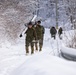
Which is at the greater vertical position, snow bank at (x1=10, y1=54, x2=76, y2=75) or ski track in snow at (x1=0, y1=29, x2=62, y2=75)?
snow bank at (x1=10, y1=54, x2=76, y2=75)

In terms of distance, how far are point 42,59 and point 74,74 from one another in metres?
1.72

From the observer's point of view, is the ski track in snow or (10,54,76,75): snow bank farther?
the ski track in snow

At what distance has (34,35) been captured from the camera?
50.1 ft

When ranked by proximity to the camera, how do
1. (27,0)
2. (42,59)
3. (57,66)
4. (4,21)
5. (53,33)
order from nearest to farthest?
(57,66) < (42,59) < (4,21) < (53,33) < (27,0)

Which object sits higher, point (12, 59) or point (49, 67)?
point (49, 67)

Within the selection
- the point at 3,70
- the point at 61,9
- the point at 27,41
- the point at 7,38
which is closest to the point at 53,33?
the point at 7,38

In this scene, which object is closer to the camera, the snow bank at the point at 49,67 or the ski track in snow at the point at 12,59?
the snow bank at the point at 49,67

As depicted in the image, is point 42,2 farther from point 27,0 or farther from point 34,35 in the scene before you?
point 34,35

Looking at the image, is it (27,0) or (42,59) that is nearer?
(42,59)

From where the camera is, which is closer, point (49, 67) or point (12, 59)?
point (49, 67)

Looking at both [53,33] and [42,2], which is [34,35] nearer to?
[53,33]

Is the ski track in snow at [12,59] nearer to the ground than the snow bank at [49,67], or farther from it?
nearer to the ground

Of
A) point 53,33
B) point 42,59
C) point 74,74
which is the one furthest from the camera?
point 53,33

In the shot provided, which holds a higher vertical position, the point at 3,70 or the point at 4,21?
the point at 4,21
